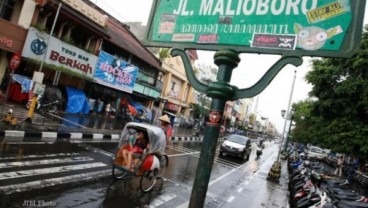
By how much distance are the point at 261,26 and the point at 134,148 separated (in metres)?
6.54

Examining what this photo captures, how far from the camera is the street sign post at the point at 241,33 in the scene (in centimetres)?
224

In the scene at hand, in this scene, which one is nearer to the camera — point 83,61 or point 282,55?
point 282,55

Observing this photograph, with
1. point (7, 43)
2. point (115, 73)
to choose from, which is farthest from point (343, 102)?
point (7, 43)

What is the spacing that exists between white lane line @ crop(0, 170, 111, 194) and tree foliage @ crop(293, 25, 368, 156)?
13152 millimetres

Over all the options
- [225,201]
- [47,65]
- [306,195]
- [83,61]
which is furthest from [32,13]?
[306,195]

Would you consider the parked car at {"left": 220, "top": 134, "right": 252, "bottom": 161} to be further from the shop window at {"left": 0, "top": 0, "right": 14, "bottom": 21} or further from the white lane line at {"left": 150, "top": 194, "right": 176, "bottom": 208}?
the shop window at {"left": 0, "top": 0, "right": 14, "bottom": 21}

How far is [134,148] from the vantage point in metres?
8.51

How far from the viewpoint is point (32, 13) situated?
17.7 metres

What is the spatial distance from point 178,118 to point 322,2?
40.3m

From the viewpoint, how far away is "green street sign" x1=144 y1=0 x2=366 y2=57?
222cm

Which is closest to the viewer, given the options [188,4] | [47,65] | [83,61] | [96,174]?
[188,4]

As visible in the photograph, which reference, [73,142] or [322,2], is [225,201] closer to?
[73,142]

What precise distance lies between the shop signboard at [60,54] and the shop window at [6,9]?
129cm

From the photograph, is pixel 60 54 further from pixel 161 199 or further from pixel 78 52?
pixel 161 199
